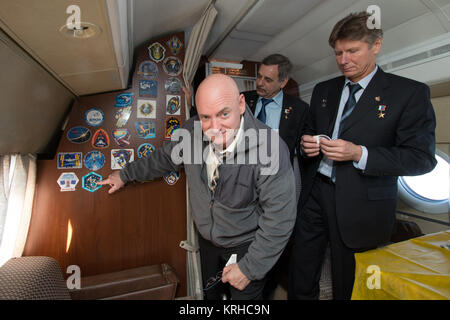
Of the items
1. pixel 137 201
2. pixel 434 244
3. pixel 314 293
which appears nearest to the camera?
pixel 434 244

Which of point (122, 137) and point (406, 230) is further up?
point (122, 137)

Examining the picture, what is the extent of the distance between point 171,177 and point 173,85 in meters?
0.89

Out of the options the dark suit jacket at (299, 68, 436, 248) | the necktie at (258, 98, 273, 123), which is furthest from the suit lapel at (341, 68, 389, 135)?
the necktie at (258, 98, 273, 123)

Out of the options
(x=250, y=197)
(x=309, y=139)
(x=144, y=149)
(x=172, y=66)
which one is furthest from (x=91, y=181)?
(x=309, y=139)

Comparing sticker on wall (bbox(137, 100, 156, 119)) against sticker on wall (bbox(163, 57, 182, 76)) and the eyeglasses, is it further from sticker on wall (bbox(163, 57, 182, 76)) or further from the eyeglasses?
the eyeglasses

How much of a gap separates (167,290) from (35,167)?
1449 mm

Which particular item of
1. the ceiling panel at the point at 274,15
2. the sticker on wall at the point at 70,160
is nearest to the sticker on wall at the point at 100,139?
the sticker on wall at the point at 70,160

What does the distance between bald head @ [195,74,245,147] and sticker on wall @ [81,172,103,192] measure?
1196 millimetres

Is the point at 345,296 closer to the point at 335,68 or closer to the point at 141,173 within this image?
the point at 141,173

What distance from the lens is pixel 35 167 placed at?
1887 millimetres

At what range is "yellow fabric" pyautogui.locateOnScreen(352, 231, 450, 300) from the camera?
3.66ft

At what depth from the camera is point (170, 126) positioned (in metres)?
2.28

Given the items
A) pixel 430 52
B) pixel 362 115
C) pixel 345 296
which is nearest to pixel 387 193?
pixel 362 115

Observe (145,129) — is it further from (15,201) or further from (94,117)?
(15,201)
